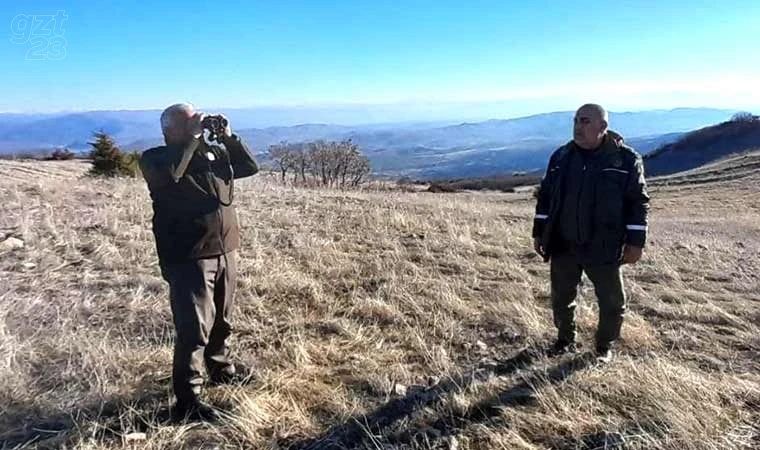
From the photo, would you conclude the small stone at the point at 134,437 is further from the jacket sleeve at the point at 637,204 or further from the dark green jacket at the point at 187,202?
the jacket sleeve at the point at 637,204

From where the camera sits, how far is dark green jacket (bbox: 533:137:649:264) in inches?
126

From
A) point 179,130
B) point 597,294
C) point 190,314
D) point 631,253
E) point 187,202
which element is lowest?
point 597,294

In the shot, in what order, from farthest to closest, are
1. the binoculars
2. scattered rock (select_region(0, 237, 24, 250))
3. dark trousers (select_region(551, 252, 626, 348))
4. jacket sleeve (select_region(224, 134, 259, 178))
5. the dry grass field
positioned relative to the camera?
scattered rock (select_region(0, 237, 24, 250))
dark trousers (select_region(551, 252, 626, 348))
jacket sleeve (select_region(224, 134, 259, 178))
the binoculars
the dry grass field

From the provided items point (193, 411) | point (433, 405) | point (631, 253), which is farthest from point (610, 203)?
point (193, 411)

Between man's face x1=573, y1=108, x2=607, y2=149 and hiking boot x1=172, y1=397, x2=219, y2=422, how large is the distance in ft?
7.99

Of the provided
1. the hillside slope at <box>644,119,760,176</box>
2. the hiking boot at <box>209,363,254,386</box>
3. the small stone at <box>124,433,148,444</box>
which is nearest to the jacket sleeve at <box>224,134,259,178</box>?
the hiking boot at <box>209,363,254,386</box>

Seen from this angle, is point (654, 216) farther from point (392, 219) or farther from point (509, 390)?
point (509, 390)

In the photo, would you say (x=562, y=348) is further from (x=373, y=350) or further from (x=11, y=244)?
(x=11, y=244)

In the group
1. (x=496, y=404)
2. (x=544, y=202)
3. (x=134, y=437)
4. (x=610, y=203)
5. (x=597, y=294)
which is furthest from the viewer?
(x=544, y=202)

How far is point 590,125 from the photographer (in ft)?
10.4

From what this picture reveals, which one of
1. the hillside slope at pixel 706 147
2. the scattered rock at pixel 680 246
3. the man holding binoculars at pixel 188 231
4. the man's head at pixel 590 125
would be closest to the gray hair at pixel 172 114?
the man holding binoculars at pixel 188 231

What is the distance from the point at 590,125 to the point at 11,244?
209 inches

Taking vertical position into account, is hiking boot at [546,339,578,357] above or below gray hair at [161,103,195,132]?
below

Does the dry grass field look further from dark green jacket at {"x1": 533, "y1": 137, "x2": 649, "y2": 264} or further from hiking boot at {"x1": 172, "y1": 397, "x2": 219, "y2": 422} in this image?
dark green jacket at {"x1": 533, "y1": 137, "x2": 649, "y2": 264}
